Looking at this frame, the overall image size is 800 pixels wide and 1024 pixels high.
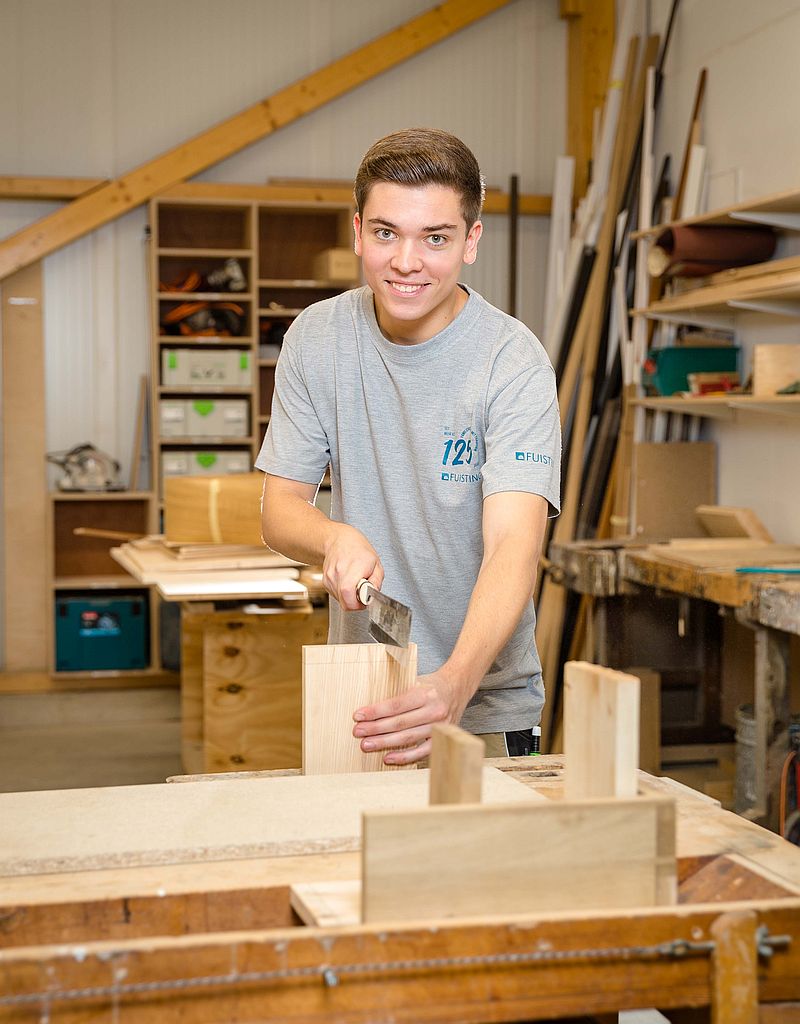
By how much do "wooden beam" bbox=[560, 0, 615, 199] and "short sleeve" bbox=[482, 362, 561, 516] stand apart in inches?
211

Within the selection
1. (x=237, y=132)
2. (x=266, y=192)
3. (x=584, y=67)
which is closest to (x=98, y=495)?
(x=266, y=192)

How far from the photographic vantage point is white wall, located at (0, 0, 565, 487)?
6672 mm

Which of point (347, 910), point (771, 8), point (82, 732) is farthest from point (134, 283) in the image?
point (347, 910)

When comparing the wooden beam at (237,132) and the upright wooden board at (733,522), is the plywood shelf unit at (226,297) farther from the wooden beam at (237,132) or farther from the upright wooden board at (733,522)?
the upright wooden board at (733,522)

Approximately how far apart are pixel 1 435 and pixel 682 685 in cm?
391

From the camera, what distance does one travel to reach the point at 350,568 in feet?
5.30

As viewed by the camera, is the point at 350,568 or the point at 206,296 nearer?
the point at 350,568

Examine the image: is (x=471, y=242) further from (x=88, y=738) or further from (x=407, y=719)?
(x=88, y=738)

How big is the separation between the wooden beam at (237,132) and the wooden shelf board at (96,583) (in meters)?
1.65

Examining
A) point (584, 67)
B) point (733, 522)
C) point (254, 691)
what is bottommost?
point (254, 691)

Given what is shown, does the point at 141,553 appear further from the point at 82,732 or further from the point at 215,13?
the point at 215,13

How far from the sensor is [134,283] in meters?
6.81

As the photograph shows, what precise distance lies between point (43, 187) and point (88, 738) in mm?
2945

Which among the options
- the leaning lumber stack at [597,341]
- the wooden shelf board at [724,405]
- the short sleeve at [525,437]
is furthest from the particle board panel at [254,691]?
the short sleeve at [525,437]
